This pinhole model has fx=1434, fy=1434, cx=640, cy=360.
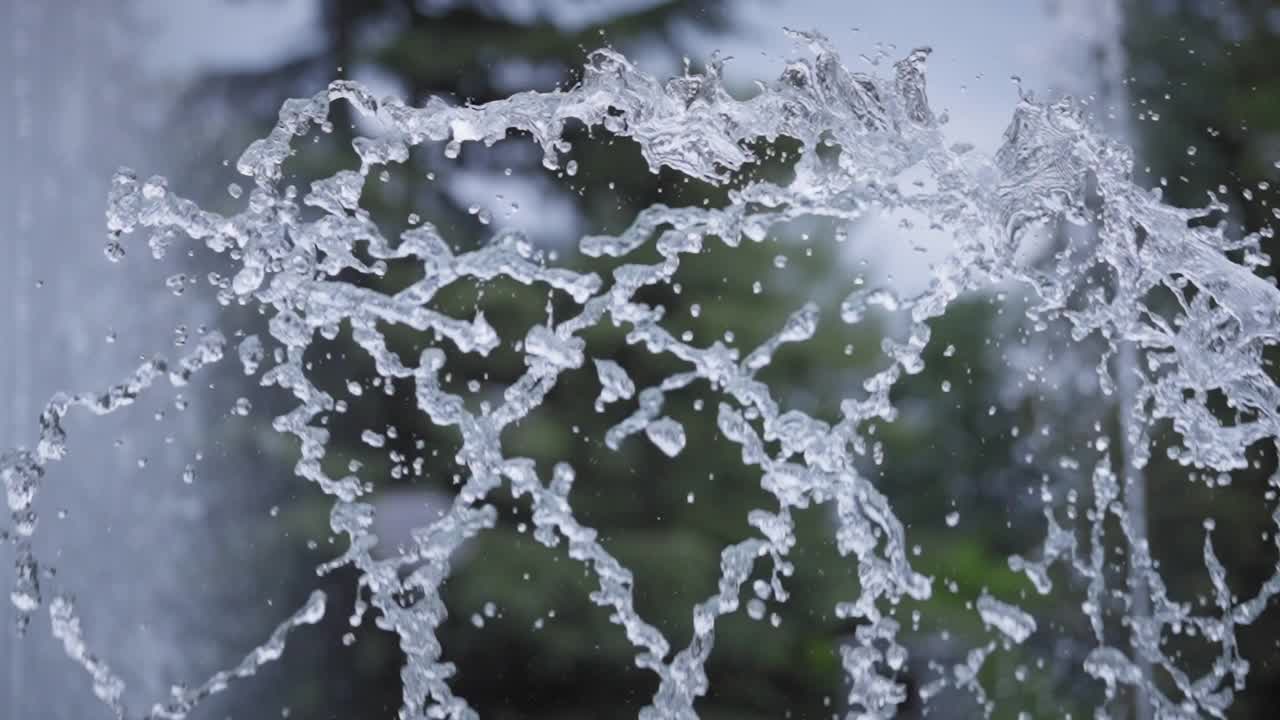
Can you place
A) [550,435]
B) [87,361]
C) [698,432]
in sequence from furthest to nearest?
[698,432], [550,435], [87,361]

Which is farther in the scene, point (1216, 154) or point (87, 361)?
point (1216, 154)

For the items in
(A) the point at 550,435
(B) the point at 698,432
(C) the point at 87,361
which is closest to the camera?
(C) the point at 87,361

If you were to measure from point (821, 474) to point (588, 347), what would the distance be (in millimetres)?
718

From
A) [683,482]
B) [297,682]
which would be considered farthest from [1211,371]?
[297,682]

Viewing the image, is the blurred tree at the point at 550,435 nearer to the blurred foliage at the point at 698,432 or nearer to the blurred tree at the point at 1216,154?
the blurred foliage at the point at 698,432

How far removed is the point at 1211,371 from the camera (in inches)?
51.0

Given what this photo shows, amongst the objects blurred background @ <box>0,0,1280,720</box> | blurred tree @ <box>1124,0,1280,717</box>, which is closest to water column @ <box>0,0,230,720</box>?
blurred background @ <box>0,0,1280,720</box>

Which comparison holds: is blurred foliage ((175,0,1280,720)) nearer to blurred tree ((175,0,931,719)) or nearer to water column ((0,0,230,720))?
blurred tree ((175,0,931,719))

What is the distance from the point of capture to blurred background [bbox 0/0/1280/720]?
5.48ft

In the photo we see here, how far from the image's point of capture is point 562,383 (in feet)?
6.34

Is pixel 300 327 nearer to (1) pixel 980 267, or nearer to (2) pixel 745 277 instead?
(1) pixel 980 267

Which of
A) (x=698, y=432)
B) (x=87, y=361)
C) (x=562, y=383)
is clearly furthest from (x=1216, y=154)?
(x=87, y=361)

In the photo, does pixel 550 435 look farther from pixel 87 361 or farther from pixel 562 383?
pixel 87 361

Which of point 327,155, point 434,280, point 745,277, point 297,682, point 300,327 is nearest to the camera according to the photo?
point 434,280
